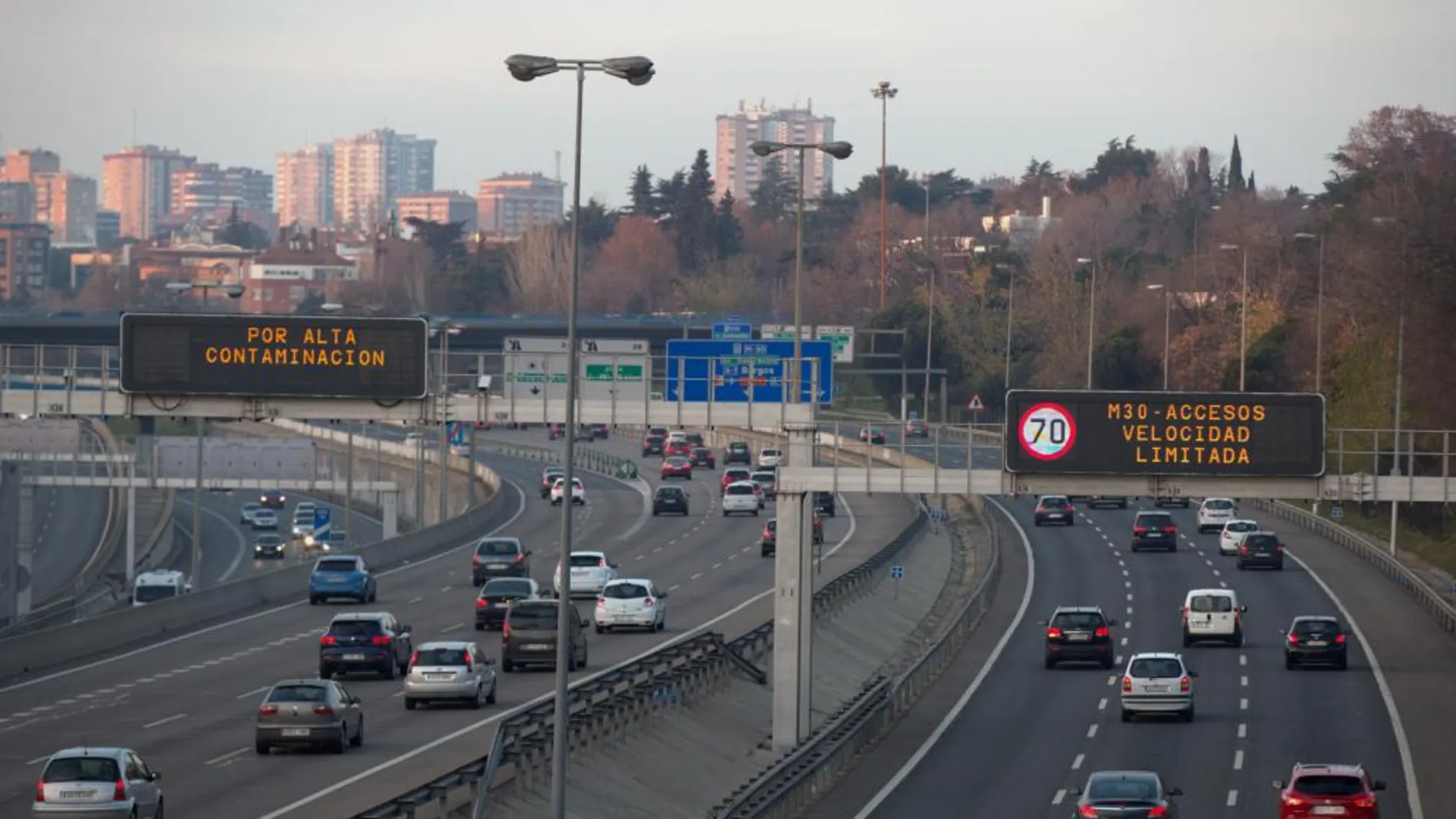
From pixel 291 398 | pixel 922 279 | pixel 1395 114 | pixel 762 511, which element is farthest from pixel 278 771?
pixel 922 279

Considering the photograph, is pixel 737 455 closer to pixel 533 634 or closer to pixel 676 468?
pixel 676 468

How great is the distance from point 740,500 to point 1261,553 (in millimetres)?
29029

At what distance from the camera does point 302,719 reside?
39.6 meters

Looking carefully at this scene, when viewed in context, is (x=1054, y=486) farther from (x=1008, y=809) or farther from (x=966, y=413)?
(x=966, y=413)

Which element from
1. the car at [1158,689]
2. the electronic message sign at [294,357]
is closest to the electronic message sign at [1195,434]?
the car at [1158,689]

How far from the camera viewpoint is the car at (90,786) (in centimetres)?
3025

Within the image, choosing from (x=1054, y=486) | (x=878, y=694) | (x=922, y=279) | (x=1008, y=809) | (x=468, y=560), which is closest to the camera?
(x=1008, y=809)

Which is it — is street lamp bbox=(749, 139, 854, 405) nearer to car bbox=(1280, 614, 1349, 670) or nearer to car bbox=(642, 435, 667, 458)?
car bbox=(1280, 614, 1349, 670)

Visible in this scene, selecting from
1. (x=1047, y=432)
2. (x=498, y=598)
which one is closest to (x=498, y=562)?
(x=498, y=598)

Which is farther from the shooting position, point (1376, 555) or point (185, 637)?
point (1376, 555)

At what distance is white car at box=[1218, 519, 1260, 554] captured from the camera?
85938 mm

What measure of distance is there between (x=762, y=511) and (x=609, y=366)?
205 ft

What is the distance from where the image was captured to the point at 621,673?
43.9 metres

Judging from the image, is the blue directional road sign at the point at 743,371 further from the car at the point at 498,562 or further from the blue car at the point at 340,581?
the car at the point at 498,562
